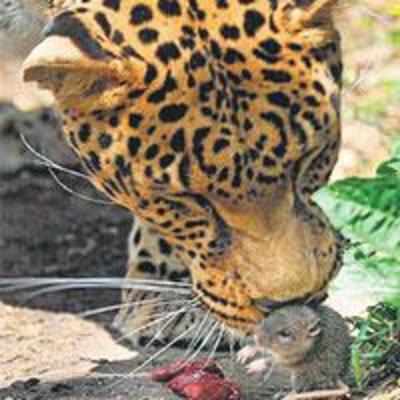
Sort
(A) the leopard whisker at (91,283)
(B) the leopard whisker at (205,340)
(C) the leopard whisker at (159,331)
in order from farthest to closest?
(C) the leopard whisker at (159,331), (A) the leopard whisker at (91,283), (B) the leopard whisker at (205,340)

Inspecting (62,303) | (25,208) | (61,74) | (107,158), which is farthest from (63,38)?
(25,208)

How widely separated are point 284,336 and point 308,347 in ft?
0.24

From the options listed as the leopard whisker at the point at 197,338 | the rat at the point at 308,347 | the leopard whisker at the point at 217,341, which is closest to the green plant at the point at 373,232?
the rat at the point at 308,347

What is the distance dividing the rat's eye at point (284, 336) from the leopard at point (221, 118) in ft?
0.90

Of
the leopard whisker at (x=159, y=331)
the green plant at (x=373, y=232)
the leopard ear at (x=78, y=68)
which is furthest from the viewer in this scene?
the leopard whisker at (x=159, y=331)

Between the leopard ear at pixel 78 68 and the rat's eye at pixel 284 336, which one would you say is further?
the leopard ear at pixel 78 68

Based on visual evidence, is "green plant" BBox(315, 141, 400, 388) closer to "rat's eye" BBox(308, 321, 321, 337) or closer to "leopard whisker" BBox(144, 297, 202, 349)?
"rat's eye" BBox(308, 321, 321, 337)

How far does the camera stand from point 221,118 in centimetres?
476

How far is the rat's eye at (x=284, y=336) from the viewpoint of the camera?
4320 millimetres

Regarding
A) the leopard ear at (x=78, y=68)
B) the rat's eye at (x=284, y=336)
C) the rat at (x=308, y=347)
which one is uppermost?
the leopard ear at (x=78, y=68)

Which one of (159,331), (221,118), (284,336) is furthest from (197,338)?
(284,336)

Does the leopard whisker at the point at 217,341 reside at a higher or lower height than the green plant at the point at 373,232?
lower

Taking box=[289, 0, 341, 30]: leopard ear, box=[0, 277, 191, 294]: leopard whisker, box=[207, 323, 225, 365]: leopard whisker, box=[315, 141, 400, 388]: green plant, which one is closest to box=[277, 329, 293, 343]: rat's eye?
box=[315, 141, 400, 388]: green plant

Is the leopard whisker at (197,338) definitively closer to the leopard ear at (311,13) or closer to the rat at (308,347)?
the rat at (308,347)
